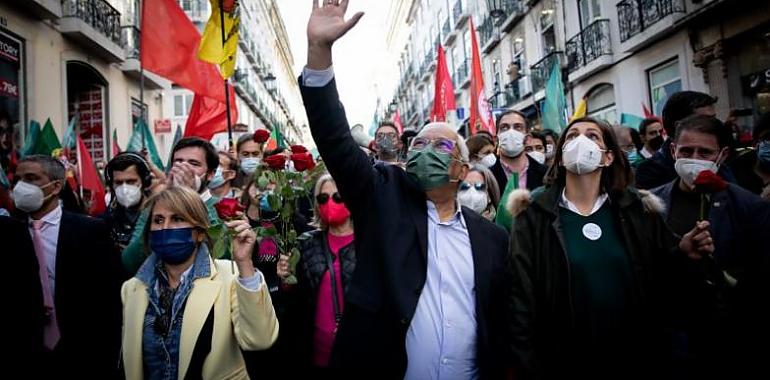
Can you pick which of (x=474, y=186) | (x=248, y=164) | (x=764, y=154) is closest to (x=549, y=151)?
(x=474, y=186)

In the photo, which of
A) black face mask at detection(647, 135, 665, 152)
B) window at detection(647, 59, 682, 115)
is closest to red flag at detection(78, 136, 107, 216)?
black face mask at detection(647, 135, 665, 152)

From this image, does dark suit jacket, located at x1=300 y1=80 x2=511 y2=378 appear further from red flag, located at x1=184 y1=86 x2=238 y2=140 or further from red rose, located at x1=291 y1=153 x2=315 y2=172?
red flag, located at x1=184 y1=86 x2=238 y2=140

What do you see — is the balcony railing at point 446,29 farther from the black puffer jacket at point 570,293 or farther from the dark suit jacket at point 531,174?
the black puffer jacket at point 570,293

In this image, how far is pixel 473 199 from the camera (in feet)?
12.7

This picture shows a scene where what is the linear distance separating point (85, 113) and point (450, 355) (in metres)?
15.1

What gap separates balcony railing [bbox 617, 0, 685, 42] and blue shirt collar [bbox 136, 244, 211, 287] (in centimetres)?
1258

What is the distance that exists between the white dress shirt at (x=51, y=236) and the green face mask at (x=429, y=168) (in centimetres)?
222

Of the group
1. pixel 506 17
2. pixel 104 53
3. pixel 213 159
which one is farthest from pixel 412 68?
pixel 213 159

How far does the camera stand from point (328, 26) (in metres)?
2.00

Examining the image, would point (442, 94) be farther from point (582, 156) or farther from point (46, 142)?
point (582, 156)

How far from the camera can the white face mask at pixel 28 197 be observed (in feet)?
10.8

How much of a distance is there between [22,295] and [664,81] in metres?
14.3

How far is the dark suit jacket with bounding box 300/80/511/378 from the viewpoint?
6.75 feet

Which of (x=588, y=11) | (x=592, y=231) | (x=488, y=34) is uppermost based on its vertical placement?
(x=488, y=34)
